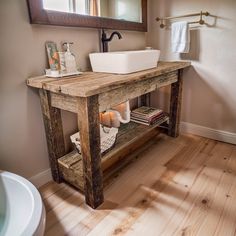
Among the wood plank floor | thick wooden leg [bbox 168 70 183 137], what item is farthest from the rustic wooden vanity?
thick wooden leg [bbox 168 70 183 137]

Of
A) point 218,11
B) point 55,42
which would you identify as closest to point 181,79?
point 218,11

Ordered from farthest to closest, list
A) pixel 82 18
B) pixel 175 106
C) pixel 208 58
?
pixel 175 106
pixel 208 58
pixel 82 18

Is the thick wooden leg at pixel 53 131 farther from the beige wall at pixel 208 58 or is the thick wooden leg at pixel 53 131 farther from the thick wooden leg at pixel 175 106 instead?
Result: the beige wall at pixel 208 58

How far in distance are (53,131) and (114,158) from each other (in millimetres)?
667

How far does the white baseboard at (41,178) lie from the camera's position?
1573 mm

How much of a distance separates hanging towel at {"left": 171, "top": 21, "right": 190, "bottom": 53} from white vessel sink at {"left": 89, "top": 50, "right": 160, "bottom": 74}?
1.76 feet

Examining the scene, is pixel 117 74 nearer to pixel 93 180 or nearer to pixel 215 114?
pixel 93 180

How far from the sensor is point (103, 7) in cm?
177

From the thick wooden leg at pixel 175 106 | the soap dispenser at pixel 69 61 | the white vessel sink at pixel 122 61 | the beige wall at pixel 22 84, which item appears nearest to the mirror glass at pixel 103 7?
the beige wall at pixel 22 84

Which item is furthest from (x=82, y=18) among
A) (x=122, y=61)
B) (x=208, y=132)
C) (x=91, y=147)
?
(x=208, y=132)

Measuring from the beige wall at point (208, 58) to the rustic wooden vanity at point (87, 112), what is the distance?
1.61 ft

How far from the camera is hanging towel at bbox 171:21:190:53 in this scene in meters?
2.05

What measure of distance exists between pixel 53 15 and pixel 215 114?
1776mm

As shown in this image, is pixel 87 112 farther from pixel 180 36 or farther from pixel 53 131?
pixel 180 36
